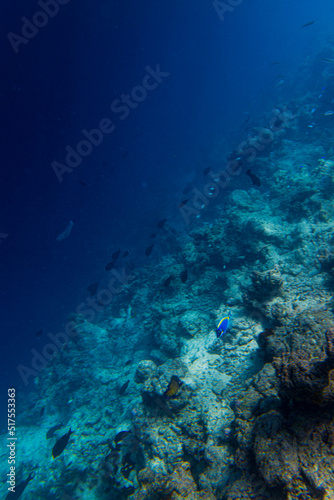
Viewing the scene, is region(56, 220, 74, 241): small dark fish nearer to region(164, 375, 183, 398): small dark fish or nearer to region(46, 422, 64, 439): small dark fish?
region(46, 422, 64, 439): small dark fish

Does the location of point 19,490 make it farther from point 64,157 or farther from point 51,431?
point 64,157

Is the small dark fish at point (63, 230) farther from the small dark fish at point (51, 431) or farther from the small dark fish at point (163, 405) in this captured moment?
the small dark fish at point (163, 405)

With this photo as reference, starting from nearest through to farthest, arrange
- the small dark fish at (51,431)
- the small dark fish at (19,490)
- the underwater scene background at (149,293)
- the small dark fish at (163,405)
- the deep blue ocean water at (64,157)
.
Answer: the underwater scene background at (149,293) < the small dark fish at (163,405) < the small dark fish at (19,490) < the small dark fish at (51,431) < the deep blue ocean water at (64,157)

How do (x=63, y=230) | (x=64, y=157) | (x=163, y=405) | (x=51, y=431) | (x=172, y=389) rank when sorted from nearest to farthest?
(x=172, y=389)
(x=163, y=405)
(x=51, y=431)
(x=63, y=230)
(x=64, y=157)

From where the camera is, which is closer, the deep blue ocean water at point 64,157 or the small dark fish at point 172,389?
the small dark fish at point 172,389

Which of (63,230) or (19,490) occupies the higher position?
(63,230)

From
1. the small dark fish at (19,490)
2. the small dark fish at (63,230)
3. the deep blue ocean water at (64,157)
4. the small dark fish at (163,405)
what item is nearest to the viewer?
the small dark fish at (163,405)

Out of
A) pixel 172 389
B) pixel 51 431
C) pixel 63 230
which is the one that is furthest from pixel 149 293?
pixel 172 389

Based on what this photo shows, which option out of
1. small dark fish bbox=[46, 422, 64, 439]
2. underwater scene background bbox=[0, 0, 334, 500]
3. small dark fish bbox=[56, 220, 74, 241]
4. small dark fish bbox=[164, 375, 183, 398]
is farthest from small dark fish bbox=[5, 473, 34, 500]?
small dark fish bbox=[56, 220, 74, 241]

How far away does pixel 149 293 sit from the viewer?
11789mm

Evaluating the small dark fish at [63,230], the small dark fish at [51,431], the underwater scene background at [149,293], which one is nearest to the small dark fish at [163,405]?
the underwater scene background at [149,293]

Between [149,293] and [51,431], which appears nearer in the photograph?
[51,431]

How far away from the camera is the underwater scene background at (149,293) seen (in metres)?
3.23

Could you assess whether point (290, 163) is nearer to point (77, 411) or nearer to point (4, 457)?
point (77, 411)
